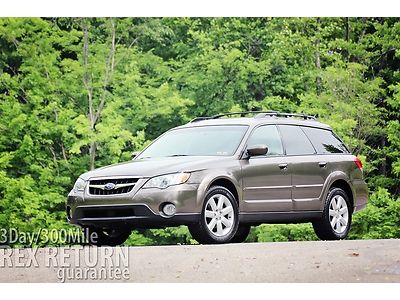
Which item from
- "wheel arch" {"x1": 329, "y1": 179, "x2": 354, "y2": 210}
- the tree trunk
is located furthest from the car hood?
the tree trunk

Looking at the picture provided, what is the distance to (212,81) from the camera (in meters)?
20.6

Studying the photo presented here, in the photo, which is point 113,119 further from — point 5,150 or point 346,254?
point 346,254

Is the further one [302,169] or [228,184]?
[302,169]

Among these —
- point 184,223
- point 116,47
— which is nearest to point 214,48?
point 116,47

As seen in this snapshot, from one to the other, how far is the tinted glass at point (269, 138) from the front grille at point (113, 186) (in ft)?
5.91

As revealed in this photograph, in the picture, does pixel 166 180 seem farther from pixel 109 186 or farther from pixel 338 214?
pixel 338 214

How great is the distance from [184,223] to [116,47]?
32.3ft

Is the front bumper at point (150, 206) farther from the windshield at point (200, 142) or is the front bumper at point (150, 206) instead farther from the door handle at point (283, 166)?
the door handle at point (283, 166)

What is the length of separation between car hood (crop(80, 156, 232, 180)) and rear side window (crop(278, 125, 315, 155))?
1.24 metres

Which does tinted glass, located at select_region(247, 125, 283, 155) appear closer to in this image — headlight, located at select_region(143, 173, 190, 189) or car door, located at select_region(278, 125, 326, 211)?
car door, located at select_region(278, 125, 326, 211)

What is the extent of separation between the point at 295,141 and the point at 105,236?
2760 mm

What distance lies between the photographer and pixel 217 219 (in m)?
11.1

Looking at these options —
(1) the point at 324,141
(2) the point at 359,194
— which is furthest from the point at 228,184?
(2) the point at 359,194

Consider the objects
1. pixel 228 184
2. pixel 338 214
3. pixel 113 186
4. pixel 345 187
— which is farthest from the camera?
pixel 345 187
